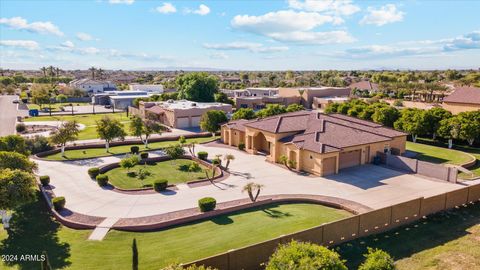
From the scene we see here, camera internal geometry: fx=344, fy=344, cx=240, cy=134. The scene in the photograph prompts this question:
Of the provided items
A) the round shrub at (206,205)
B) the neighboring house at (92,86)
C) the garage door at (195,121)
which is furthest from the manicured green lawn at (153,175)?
the neighboring house at (92,86)

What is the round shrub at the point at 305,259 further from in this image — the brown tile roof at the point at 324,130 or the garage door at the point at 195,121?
the garage door at the point at 195,121

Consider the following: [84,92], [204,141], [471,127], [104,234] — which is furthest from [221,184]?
[84,92]

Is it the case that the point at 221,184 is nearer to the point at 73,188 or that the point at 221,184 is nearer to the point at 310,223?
the point at 310,223

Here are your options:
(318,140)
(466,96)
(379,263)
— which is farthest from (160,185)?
(466,96)

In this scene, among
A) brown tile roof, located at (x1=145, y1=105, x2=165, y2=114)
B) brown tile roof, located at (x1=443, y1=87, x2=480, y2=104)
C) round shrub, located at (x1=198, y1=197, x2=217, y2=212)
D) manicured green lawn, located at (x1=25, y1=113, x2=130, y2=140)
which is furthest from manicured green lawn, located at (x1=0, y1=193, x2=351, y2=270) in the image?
brown tile roof, located at (x1=443, y1=87, x2=480, y2=104)

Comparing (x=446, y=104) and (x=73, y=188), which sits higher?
(x=446, y=104)

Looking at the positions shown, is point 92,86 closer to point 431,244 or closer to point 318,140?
point 318,140
